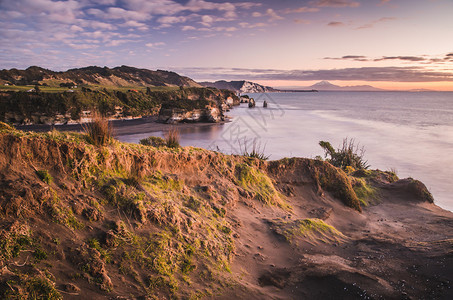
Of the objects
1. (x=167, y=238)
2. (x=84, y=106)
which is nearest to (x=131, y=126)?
(x=84, y=106)

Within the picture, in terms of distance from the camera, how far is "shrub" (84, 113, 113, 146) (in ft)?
20.8

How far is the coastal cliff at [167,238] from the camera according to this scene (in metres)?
4.26

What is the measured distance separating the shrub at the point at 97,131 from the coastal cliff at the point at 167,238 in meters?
0.17

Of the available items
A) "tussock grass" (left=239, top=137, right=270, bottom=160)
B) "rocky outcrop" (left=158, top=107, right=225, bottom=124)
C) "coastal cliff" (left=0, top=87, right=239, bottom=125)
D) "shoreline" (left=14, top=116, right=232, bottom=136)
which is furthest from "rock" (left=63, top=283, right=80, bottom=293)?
"rocky outcrop" (left=158, top=107, right=225, bottom=124)

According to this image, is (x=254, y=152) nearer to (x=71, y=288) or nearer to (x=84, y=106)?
(x=71, y=288)

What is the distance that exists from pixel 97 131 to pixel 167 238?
307 cm

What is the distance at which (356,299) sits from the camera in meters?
5.18

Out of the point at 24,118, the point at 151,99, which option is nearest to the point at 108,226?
the point at 24,118

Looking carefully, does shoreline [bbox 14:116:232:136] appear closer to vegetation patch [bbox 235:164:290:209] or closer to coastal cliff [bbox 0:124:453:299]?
vegetation patch [bbox 235:164:290:209]

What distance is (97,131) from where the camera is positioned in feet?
21.3

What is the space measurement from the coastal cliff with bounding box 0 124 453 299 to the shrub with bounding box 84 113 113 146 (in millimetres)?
165

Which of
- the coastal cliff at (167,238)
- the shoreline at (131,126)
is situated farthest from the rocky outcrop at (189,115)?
the coastal cliff at (167,238)

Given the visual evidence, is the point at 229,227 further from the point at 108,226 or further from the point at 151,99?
the point at 151,99

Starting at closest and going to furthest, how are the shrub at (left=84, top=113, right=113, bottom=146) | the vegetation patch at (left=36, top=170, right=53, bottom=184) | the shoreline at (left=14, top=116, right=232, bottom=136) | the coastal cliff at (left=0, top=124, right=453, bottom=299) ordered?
the coastal cliff at (left=0, top=124, right=453, bottom=299), the vegetation patch at (left=36, top=170, right=53, bottom=184), the shrub at (left=84, top=113, right=113, bottom=146), the shoreline at (left=14, top=116, right=232, bottom=136)
